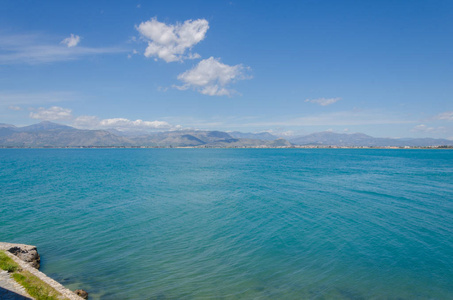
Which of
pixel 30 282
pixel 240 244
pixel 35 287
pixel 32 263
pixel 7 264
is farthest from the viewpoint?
pixel 240 244

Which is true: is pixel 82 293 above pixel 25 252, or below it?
below

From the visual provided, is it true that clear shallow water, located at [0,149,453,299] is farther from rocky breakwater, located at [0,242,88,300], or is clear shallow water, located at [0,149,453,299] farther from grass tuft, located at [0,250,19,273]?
grass tuft, located at [0,250,19,273]

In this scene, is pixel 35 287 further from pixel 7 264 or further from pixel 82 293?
pixel 7 264

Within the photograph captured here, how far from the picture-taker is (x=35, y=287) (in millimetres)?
12820

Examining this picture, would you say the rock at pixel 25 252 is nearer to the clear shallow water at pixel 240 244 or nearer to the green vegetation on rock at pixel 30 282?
the clear shallow water at pixel 240 244

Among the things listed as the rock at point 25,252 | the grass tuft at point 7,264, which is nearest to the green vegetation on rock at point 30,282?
the grass tuft at point 7,264

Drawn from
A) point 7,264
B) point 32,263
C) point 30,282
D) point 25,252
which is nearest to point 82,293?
point 30,282

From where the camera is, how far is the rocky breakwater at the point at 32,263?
13.1 meters

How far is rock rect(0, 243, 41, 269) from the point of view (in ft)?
58.1

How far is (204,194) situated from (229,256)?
26236 mm

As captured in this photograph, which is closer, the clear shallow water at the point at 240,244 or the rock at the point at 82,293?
the rock at the point at 82,293

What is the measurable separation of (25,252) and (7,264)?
4.58 metres

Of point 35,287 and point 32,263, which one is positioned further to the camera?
point 32,263

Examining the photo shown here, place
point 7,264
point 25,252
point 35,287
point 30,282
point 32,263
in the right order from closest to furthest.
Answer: point 35,287 < point 30,282 < point 7,264 < point 32,263 < point 25,252
